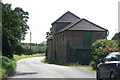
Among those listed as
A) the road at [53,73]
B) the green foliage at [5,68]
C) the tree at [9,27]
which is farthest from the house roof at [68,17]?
the green foliage at [5,68]

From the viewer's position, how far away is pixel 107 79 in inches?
568

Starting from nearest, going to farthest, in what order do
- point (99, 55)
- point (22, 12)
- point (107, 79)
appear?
point (107, 79)
point (99, 55)
point (22, 12)

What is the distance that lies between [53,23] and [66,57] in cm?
1430

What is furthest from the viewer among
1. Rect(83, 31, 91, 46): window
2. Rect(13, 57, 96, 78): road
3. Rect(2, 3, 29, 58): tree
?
Rect(83, 31, 91, 46): window

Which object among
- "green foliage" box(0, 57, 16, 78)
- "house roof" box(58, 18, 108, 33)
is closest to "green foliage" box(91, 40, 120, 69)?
"green foliage" box(0, 57, 16, 78)

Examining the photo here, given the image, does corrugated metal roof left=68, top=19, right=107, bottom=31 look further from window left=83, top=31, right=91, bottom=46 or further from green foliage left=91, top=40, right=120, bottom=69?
green foliage left=91, top=40, right=120, bottom=69

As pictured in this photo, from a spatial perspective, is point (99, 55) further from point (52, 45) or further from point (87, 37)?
point (52, 45)

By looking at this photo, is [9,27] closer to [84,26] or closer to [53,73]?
[53,73]

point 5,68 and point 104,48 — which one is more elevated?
point 104,48

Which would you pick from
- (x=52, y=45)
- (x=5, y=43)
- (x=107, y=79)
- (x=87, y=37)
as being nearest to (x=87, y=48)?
(x=87, y=37)

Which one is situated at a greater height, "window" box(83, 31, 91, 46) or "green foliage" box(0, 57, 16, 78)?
"window" box(83, 31, 91, 46)

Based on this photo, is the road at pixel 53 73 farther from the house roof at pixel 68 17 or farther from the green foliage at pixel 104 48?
the house roof at pixel 68 17

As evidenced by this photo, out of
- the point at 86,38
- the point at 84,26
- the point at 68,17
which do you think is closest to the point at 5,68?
the point at 86,38

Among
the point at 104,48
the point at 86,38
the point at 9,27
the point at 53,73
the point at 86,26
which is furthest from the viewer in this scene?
the point at 86,26
